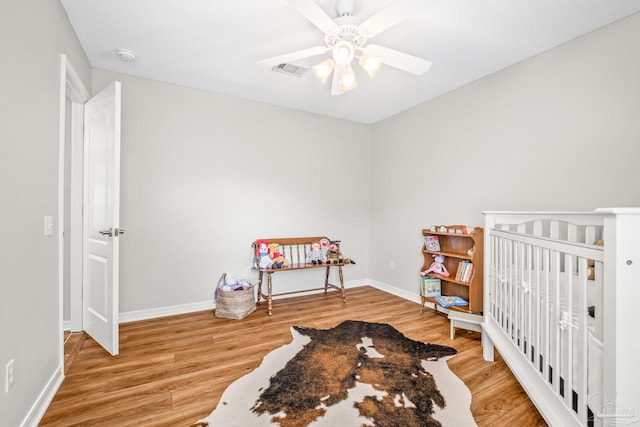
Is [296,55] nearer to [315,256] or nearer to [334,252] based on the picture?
[315,256]

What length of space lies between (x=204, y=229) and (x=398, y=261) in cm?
253

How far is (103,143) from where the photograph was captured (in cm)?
239

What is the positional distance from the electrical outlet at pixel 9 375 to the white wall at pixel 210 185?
1672 mm

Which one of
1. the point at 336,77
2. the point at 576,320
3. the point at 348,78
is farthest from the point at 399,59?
the point at 576,320

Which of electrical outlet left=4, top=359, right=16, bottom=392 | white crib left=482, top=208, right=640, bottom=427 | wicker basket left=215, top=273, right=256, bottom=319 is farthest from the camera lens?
wicker basket left=215, top=273, right=256, bottom=319

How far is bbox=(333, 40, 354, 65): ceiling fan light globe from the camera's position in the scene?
1.73m

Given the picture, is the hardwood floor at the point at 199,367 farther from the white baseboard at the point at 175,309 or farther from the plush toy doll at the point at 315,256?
the plush toy doll at the point at 315,256

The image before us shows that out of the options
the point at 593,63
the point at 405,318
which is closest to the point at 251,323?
the point at 405,318

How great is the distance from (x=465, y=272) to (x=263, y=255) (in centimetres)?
217

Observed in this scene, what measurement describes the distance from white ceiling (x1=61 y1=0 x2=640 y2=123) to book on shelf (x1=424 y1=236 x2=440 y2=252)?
166 centimetres

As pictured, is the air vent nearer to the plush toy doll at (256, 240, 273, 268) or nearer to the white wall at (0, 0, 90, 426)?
the white wall at (0, 0, 90, 426)

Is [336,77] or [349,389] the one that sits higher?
[336,77]

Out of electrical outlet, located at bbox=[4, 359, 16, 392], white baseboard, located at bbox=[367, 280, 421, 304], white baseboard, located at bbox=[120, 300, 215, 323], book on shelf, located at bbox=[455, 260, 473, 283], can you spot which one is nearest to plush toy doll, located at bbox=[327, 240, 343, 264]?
white baseboard, located at bbox=[367, 280, 421, 304]

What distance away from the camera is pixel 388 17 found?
5.11 feet
